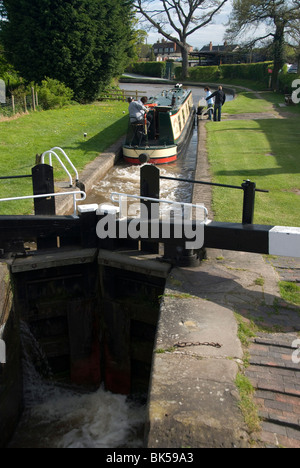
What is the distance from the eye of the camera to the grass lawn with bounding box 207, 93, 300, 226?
25.2 feet

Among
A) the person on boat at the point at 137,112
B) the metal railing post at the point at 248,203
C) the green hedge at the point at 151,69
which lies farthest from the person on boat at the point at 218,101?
the green hedge at the point at 151,69

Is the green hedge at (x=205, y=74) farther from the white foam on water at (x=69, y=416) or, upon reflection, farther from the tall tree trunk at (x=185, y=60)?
the white foam on water at (x=69, y=416)

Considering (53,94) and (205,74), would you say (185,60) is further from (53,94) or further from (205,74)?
(53,94)

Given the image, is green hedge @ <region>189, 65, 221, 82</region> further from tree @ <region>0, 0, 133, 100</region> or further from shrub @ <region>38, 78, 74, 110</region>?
shrub @ <region>38, 78, 74, 110</region>

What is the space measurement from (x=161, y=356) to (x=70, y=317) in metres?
2.58

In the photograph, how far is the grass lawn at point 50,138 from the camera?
30.1 feet

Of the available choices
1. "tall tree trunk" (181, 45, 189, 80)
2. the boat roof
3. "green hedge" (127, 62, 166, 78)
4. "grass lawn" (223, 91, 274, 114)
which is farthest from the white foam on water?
"green hedge" (127, 62, 166, 78)

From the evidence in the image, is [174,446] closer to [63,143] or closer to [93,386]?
[93,386]

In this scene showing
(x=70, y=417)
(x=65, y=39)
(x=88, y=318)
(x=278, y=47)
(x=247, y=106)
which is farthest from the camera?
(x=278, y=47)

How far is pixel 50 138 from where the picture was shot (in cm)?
1477

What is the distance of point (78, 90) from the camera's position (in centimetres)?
2653

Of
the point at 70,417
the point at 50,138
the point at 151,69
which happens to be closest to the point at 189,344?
the point at 70,417

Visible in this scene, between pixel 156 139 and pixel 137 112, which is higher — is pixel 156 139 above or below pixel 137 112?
below

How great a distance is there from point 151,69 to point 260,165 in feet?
178
